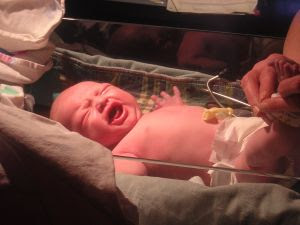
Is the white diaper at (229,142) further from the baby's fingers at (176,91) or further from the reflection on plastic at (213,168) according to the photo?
the baby's fingers at (176,91)

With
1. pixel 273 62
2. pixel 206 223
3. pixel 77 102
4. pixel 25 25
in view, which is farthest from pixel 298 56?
pixel 25 25

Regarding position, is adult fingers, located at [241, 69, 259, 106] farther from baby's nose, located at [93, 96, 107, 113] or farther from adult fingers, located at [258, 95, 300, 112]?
baby's nose, located at [93, 96, 107, 113]

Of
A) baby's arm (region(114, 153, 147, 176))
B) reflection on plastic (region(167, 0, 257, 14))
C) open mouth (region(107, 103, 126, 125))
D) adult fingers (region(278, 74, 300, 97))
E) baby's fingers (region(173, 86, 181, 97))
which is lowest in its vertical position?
open mouth (region(107, 103, 126, 125))

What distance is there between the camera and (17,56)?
3.41 feet

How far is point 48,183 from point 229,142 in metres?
0.43

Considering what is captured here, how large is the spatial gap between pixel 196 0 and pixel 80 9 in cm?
34

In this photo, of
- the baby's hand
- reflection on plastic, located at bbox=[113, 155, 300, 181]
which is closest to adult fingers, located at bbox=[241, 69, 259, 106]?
reflection on plastic, located at bbox=[113, 155, 300, 181]

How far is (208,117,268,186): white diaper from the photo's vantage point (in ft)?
2.27

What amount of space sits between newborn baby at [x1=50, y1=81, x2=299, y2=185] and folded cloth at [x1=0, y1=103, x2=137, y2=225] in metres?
0.19

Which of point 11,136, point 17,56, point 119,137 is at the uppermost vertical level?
point 11,136

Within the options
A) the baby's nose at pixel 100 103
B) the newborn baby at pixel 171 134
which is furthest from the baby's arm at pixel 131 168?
the baby's nose at pixel 100 103

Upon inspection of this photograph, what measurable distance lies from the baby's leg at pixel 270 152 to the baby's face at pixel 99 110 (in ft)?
1.00

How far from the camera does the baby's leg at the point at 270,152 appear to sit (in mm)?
670

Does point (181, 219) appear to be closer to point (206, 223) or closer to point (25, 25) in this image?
point (206, 223)
